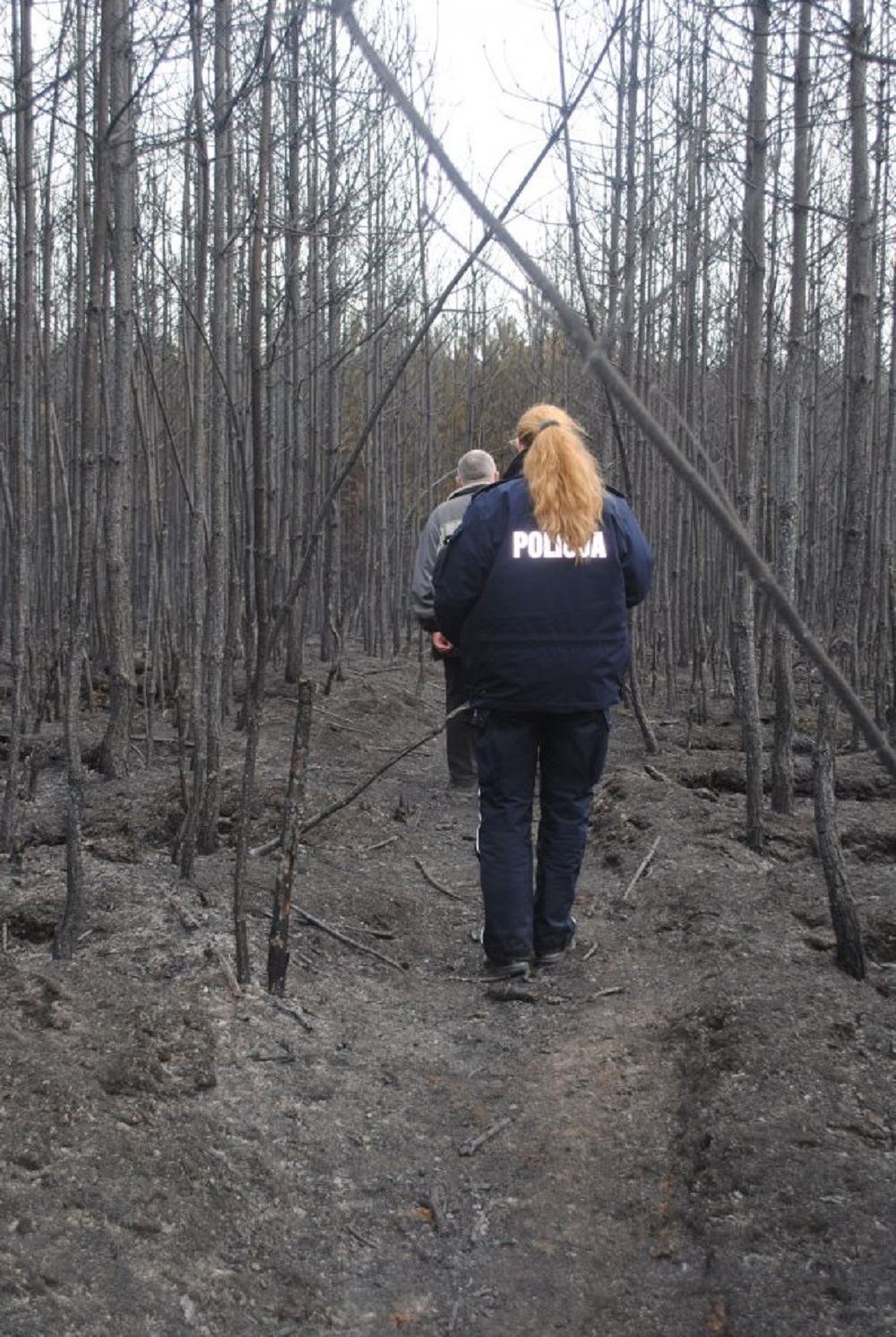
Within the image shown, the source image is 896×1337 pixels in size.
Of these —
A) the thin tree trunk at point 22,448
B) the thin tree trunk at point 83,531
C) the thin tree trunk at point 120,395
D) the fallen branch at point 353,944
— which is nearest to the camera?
the thin tree trunk at point 83,531

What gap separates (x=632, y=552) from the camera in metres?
3.64

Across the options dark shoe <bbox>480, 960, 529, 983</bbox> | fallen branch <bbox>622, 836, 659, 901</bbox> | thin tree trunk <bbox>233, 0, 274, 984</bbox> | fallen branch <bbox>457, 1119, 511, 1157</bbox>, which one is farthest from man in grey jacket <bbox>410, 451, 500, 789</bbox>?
fallen branch <bbox>457, 1119, 511, 1157</bbox>

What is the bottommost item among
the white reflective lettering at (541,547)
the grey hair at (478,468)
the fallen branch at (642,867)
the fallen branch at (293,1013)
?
the fallen branch at (293,1013)

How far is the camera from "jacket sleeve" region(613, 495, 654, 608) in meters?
3.62

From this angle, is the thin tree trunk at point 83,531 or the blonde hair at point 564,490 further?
the blonde hair at point 564,490

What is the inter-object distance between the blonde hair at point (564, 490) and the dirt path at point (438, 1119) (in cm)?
121

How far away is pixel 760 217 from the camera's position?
4.58 m

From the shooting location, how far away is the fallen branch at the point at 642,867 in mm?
4434

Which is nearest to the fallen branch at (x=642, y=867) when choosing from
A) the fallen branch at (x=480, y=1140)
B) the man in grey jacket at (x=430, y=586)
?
the man in grey jacket at (x=430, y=586)

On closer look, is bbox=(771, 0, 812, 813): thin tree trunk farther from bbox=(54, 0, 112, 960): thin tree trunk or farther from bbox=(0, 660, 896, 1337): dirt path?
bbox=(54, 0, 112, 960): thin tree trunk

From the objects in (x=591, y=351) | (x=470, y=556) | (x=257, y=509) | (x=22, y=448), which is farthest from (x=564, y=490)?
(x=591, y=351)

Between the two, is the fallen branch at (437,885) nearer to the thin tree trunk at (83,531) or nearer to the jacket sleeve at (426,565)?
the jacket sleeve at (426,565)

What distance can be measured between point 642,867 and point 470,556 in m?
1.58

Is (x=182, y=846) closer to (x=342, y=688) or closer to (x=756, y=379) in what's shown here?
(x=756, y=379)
